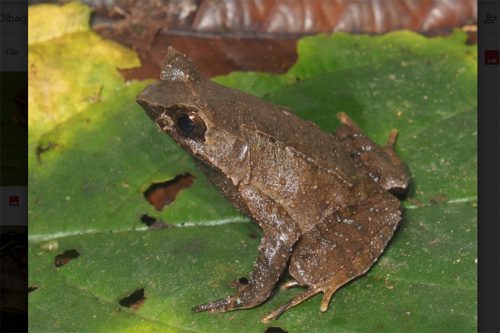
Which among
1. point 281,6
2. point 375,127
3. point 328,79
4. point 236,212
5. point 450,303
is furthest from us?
point 281,6

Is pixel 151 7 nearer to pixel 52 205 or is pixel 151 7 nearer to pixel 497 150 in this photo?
pixel 52 205

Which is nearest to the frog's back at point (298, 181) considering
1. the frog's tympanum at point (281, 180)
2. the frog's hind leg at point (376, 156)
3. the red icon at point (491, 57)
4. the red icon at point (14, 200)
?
the frog's tympanum at point (281, 180)

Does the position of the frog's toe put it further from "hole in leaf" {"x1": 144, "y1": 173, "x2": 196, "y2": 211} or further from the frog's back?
"hole in leaf" {"x1": 144, "y1": 173, "x2": 196, "y2": 211}

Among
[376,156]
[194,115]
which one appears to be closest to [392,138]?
[376,156]

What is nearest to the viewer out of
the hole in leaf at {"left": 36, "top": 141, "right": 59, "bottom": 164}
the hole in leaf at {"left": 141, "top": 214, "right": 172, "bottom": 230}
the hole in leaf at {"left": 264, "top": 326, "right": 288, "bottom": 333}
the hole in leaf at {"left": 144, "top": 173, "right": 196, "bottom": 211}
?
the hole in leaf at {"left": 264, "top": 326, "right": 288, "bottom": 333}

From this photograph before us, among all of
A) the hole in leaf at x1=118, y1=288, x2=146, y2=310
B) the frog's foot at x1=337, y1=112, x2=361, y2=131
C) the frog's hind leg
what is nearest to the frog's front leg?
the hole in leaf at x1=118, y1=288, x2=146, y2=310

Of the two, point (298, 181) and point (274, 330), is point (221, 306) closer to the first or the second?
point (274, 330)

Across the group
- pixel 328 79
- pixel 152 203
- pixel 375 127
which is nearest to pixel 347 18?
pixel 328 79

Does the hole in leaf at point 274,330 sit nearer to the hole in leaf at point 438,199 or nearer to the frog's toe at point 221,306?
the frog's toe at point 221,306
